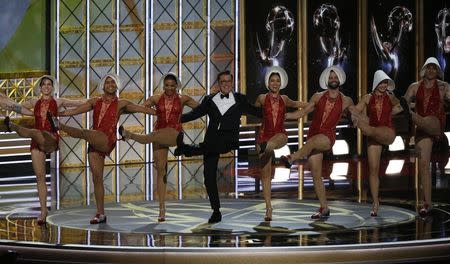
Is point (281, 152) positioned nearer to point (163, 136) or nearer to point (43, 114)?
point (163, 136)

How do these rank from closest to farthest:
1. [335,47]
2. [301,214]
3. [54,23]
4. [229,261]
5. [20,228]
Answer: [229,261] < [20,228] < [301,214] < [54,23] < [335,47]

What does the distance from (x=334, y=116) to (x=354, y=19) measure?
5700mm

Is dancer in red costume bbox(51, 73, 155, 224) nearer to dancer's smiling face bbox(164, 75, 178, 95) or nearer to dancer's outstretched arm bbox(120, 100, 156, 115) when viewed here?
dancer's outstretched arm bbox(120, 100, 156, 115)

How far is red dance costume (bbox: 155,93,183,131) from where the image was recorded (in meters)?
7.71

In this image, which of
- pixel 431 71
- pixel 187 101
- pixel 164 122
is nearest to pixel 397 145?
pixel 431 71

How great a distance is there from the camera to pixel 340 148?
12984 millimetres

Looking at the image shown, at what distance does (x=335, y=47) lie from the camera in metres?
13.1

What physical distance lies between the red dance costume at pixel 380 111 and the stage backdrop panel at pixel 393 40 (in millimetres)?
5488

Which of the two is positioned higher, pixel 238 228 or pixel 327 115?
pixel 327 115

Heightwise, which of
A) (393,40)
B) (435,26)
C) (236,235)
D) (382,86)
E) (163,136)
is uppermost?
(435,26)

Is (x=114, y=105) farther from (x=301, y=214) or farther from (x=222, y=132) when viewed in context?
(x=301, y=214)

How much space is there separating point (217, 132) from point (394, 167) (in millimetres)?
4352

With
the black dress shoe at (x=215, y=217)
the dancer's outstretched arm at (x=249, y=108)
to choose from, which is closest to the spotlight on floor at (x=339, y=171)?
the dancer's outstretched arm at (x=249, y=108)

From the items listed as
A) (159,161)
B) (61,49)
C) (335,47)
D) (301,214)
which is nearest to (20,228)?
(159,161)
